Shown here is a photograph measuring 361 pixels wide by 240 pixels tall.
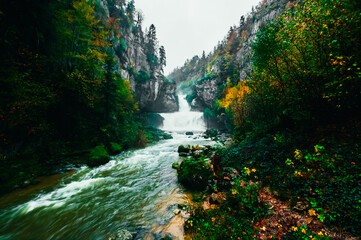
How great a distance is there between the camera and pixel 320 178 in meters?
3.37

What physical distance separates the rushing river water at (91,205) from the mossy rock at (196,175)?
21.7 inches

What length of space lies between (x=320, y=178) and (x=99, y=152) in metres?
12.8

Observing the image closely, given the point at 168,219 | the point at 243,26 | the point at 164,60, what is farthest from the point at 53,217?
the point at 243,26

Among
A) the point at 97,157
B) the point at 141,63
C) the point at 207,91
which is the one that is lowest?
the point at 97,157

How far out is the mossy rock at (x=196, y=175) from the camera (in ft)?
19.2

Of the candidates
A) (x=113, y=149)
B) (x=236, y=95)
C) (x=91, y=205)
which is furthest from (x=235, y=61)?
(x=91, y=205)

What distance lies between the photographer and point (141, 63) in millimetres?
35906

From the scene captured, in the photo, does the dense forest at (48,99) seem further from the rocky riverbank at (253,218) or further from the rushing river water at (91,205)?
the rocky riverbank at (253,218)

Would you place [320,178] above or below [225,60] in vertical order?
below

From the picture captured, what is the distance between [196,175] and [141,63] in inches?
1470

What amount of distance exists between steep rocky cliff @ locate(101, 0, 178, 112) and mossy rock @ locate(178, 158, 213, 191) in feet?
81.7

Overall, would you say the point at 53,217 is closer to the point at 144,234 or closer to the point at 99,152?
the point at 144,234

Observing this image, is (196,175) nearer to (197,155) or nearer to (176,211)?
(176,211)

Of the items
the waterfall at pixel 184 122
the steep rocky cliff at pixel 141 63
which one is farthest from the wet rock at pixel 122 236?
the waterfall at pixel 184 122
